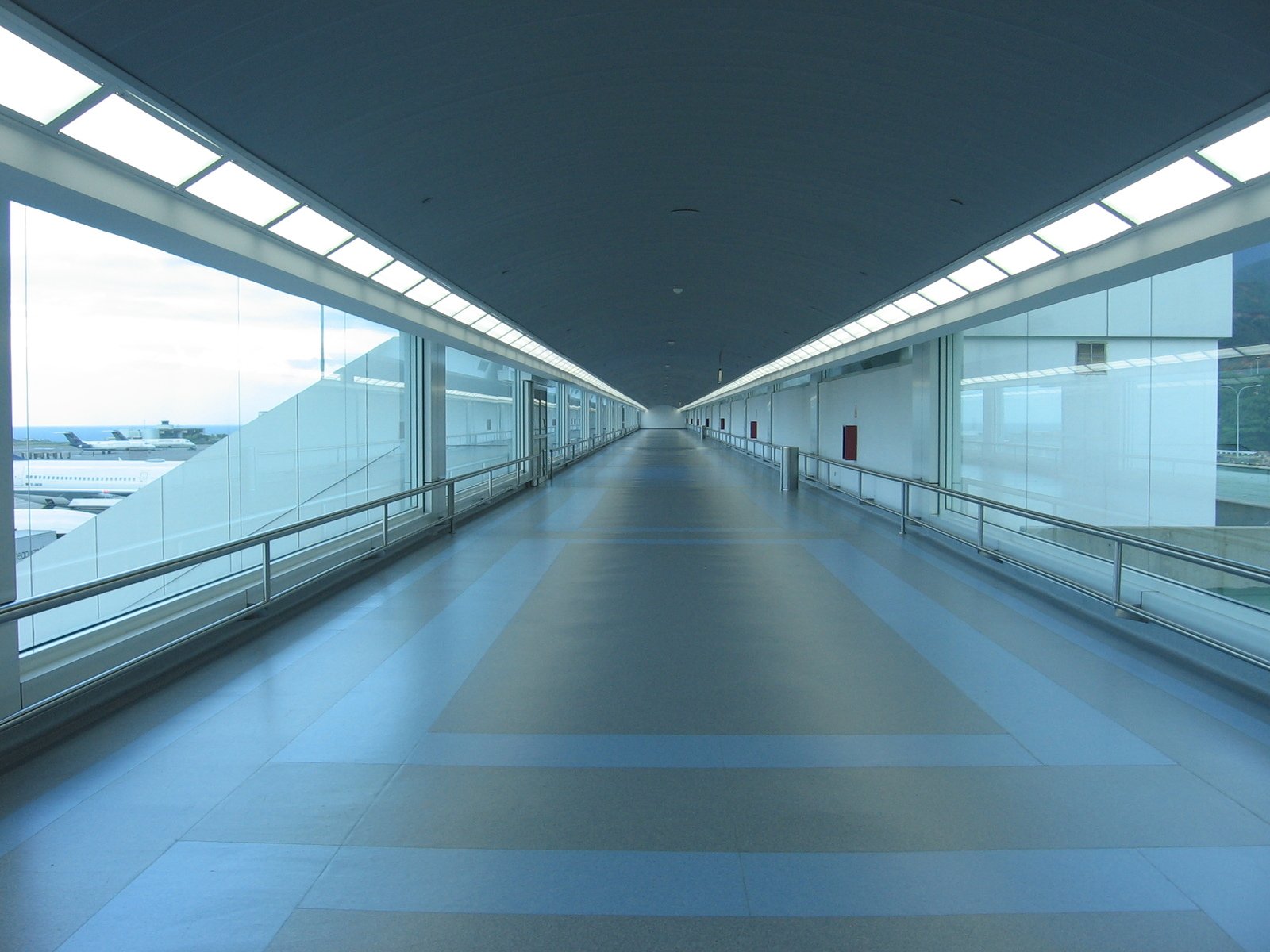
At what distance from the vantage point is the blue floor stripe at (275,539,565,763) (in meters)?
3.72

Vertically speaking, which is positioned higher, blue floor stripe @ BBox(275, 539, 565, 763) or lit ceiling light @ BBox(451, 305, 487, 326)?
lit ceiling light @ BBox(451, 305, 487, 326)

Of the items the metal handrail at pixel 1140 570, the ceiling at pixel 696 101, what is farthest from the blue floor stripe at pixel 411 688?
the metal handrail at pixel 1140 570

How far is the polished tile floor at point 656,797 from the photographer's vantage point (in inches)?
96.2

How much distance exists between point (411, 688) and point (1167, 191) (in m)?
5.56

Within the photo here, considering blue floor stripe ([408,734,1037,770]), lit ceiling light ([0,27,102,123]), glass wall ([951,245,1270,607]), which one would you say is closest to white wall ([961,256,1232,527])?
glass wall ([951,245,1270,607])

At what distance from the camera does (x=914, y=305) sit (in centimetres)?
1082

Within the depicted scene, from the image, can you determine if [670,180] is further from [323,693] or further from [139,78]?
[323,693]

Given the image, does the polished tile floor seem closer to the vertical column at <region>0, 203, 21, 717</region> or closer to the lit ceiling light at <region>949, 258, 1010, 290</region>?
the vertical column at <region>0, 203, 21, 717</region>

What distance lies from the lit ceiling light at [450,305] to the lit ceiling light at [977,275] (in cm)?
594

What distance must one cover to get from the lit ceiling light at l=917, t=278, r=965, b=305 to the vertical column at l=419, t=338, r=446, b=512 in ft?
22.7

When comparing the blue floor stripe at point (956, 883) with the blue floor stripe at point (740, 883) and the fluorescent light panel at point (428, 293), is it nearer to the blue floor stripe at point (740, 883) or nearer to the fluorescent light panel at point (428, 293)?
the blue floor stripe at point (740, 883)

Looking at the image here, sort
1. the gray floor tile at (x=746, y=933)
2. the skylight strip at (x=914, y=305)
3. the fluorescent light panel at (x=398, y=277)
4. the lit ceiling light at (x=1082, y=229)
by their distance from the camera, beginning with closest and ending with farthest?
the gray floor tile at (x=746, y=933), the lit ceiling light at (x=1082, y=229), the fluorescent light panel at (x=398, y=277), the skylight strip at (x=914, y=305)

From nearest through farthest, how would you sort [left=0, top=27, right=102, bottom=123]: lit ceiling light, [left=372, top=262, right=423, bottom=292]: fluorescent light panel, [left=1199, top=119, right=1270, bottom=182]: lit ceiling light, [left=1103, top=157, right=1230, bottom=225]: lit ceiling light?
[left=0, top=27, right=102, bottom=123]: lit ceiling light → [left=1199, top=119, right=1270, bottom=182]: lit ceiling light → [left=1103, top=157, right=1230, bottom=225]: lit ceiling light → [left=372, top=262, right=423, bottom=292]: fluorescent light panel

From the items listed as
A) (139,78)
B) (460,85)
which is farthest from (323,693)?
(460,85)
